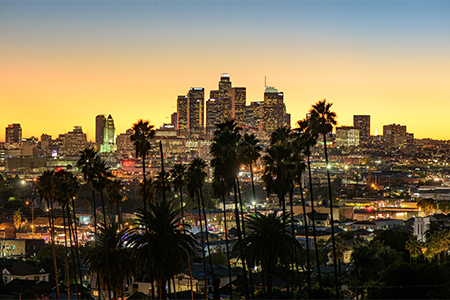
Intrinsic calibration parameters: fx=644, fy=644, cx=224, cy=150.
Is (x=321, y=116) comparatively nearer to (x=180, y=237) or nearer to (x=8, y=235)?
(x=180, y=237)

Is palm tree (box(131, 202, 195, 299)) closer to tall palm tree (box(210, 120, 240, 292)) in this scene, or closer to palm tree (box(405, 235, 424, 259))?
tall palm tree (box(210, 120, 240, 292))

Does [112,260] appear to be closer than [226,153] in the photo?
Yes

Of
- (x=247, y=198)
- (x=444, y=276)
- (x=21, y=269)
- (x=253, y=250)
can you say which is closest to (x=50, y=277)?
(x=21, y=269)

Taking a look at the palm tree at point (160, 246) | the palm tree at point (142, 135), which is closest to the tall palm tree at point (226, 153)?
the palm tree at point (142, 135)

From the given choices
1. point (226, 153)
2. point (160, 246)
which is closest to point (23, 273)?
point (226, 153)

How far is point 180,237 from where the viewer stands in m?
34.9

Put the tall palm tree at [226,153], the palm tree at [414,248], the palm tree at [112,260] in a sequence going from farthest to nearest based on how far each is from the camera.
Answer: the palm tree at [414,248], the tall palm tree at [226,153], the palm tree at [112,260]

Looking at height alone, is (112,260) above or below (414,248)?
above

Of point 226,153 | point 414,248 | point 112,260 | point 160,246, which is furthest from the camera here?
point 414,248

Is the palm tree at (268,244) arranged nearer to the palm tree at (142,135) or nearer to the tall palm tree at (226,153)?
the tall palm tree at (226,153)

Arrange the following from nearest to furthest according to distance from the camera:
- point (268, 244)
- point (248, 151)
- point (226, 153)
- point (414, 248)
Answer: point (268, 244), point (226, 153), point (248, 151), point (414, 248)

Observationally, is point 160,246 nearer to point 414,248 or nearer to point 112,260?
point 112,260

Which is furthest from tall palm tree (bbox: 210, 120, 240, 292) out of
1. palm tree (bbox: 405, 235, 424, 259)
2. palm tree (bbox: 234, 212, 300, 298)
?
palm tree (bbox: 405, 235, 424, 259)

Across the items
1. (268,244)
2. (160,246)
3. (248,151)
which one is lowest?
(268,244)
